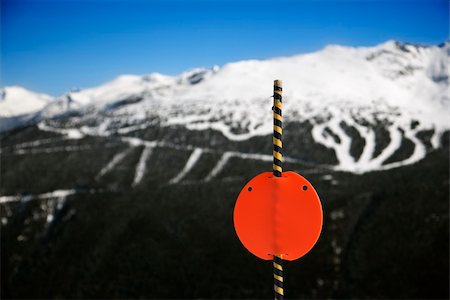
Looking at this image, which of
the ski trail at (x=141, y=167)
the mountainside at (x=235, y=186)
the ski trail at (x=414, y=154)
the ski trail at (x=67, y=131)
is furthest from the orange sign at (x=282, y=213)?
the ski trail at (x=67, y=131)

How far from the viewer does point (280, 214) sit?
4820 mm

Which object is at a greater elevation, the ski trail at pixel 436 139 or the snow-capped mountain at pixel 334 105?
the snow-capped mountain at pixel 334 105

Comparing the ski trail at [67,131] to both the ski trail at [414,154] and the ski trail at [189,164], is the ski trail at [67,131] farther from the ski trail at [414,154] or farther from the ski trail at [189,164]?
the ski trail at [414,154]

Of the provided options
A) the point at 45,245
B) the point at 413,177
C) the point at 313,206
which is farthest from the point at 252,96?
the point at 313,206

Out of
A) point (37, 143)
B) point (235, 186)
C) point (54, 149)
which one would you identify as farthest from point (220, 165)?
point (37, 143)

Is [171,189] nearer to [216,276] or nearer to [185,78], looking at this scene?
[216,276]

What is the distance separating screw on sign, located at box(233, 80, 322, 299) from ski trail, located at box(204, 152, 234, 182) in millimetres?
86668

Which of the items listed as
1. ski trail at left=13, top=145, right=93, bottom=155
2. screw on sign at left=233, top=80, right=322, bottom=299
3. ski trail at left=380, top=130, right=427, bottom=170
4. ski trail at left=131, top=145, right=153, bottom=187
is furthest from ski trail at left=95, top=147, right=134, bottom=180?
screw on sign at left=233, top=80, right=322, bottom=299

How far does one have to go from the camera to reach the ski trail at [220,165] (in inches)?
3635

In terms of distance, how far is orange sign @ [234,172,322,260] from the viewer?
4.76 meters

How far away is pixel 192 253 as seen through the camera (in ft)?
250

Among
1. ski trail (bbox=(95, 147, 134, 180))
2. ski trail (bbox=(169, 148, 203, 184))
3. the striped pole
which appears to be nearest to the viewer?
the striped pole

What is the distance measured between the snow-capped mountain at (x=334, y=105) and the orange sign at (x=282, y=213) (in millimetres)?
79935

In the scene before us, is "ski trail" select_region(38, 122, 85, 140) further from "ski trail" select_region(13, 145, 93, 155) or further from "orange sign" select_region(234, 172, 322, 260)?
"orange sign" select_region(234, 172, 322, 260)
